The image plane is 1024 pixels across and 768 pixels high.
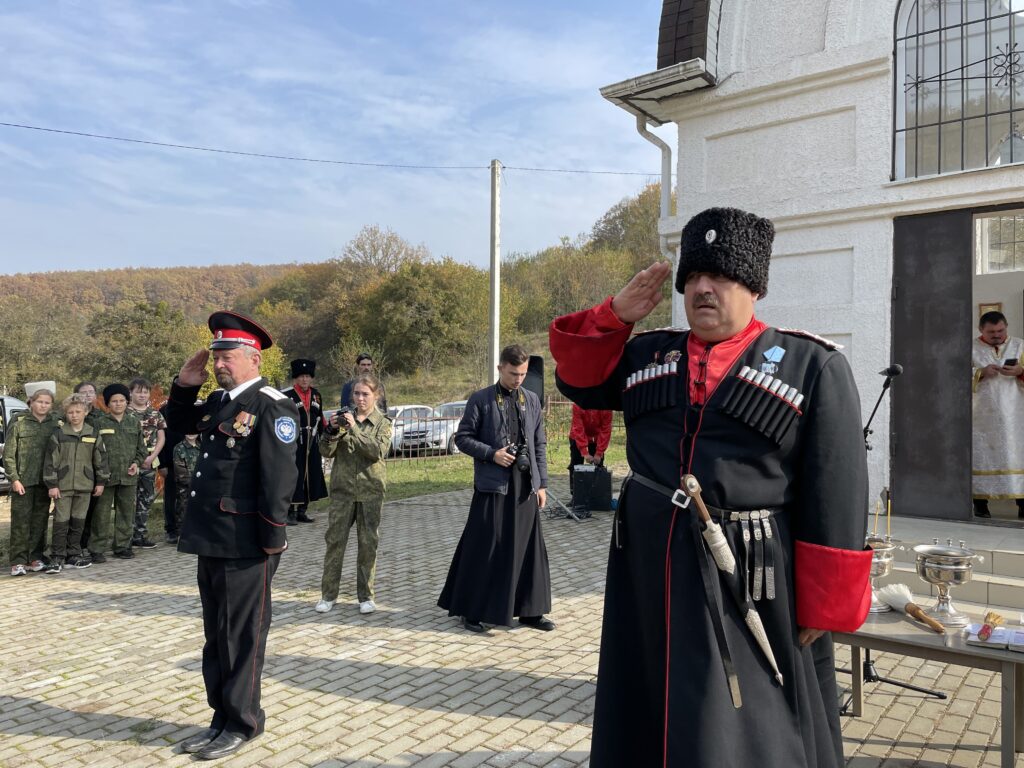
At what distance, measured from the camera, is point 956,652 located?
12.0 feet

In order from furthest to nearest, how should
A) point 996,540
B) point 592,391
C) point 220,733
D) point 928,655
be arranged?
point 996,540
point 220,733
point 928,655
point 592,391

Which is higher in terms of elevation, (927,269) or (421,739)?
(927,269)

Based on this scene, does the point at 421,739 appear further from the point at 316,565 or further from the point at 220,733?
the point at 316,565

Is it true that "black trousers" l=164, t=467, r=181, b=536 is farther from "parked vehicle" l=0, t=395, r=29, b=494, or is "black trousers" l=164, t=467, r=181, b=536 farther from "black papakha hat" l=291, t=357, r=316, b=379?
"parked vehicle" l=0, t=395, r=29, b=494

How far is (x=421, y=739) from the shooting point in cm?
421

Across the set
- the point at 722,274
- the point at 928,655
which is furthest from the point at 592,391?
the point at 928,655

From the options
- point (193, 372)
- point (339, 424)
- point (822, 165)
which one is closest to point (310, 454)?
point (339, 424)

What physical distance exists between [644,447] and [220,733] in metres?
3.02

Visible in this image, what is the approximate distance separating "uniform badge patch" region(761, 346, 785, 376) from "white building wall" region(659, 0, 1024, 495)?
538cm

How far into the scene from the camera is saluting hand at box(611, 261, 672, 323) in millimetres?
2605

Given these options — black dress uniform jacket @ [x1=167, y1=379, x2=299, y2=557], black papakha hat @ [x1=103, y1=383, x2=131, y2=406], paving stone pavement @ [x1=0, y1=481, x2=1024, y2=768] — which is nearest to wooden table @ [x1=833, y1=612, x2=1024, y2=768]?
paving stone pavement @ [x1=0, y1=481, x2=1024, y2=768]

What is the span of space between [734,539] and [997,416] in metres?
7.23

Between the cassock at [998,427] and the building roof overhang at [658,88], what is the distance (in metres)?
4.24

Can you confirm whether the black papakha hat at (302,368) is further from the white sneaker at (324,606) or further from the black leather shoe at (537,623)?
the black leather shoe at (537,623)
